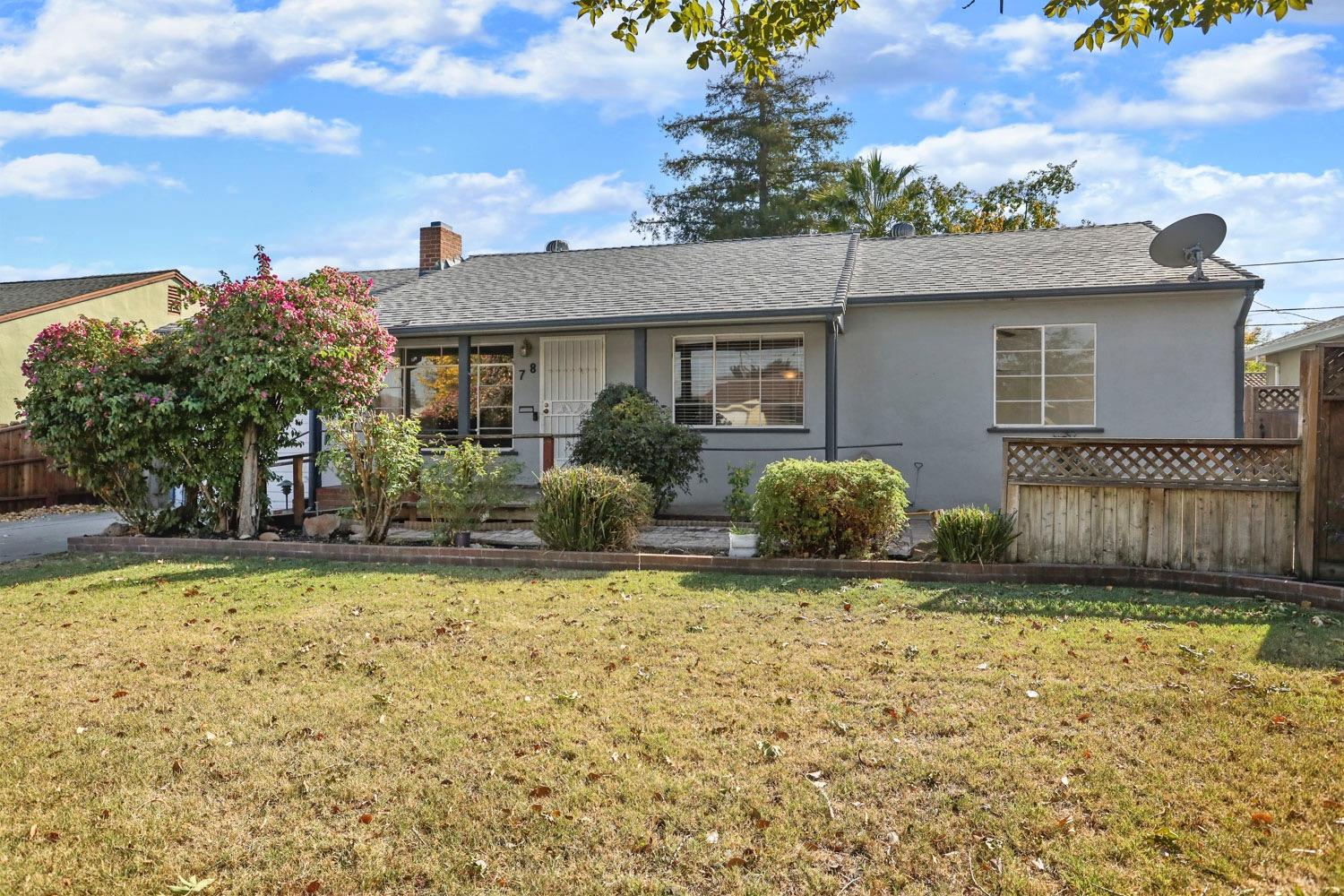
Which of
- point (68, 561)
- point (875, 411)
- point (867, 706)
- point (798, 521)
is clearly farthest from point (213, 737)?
point (875, 411)

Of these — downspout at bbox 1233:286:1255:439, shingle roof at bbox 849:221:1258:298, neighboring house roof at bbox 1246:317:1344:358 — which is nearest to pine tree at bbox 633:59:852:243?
neighboring house roof at bbox 1246:317:1344:358

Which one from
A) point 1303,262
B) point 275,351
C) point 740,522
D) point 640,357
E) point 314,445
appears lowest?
point 740,522

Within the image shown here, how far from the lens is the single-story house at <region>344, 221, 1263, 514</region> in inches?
462

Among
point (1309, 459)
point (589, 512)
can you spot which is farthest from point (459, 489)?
point (1309, 459)

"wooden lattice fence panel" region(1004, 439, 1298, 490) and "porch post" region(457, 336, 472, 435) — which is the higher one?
"porch post" region(457, 336, 472, 435)

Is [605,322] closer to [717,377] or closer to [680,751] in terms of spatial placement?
[717,377]

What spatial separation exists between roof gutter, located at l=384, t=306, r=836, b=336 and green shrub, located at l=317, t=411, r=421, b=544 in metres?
3.47

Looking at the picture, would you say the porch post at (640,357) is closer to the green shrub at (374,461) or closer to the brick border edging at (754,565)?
the green shrub at (374,461)

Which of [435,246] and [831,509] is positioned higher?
[435,246]

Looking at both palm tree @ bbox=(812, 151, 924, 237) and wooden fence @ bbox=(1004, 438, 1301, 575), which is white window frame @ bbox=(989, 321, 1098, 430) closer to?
wooden fence @ bbox=(1004, 438, 1301, 575)

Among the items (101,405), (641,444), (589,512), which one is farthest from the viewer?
(641,444)

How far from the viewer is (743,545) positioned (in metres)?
8.53

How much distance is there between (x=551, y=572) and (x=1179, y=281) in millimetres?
9331

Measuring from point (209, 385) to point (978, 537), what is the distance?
8.49 meters
